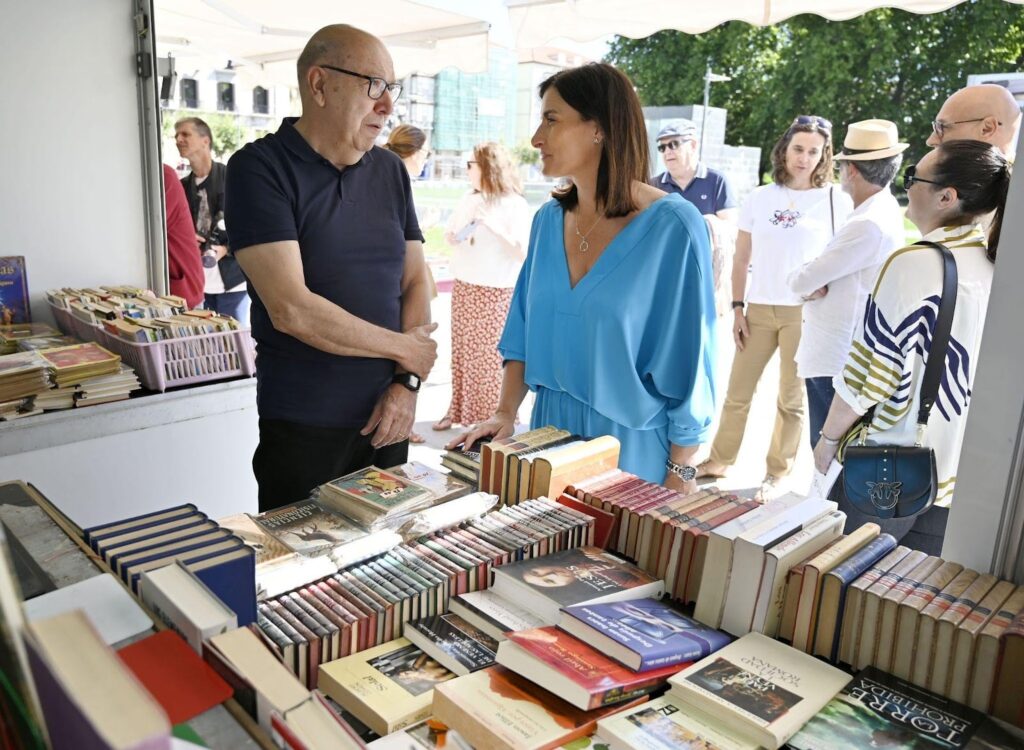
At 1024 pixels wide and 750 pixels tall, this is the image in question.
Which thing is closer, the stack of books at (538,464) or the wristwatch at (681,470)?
the stack of books at (538,464)

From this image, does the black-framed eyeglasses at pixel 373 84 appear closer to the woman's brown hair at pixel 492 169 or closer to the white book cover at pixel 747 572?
the white book cover at pixel 747 572

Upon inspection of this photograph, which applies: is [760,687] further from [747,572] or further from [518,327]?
[518,327]

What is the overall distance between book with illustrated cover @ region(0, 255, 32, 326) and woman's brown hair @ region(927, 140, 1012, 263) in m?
3.13

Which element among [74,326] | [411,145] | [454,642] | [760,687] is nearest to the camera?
[760,687]

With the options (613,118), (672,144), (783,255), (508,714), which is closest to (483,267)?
(672,144)

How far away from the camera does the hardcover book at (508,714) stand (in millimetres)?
977

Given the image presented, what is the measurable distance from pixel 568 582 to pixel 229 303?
474 centimetres

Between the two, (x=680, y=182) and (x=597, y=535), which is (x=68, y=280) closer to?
(x=597, y=535)

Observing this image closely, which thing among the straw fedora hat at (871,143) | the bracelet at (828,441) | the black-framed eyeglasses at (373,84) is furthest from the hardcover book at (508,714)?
the straw fedora hat at (871,143)

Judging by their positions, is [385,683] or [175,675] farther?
[385,683]

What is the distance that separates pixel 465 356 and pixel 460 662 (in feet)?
13.4

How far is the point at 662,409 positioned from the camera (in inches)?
83.0

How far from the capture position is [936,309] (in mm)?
1970

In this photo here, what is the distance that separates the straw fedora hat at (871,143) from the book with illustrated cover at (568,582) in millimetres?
2731
